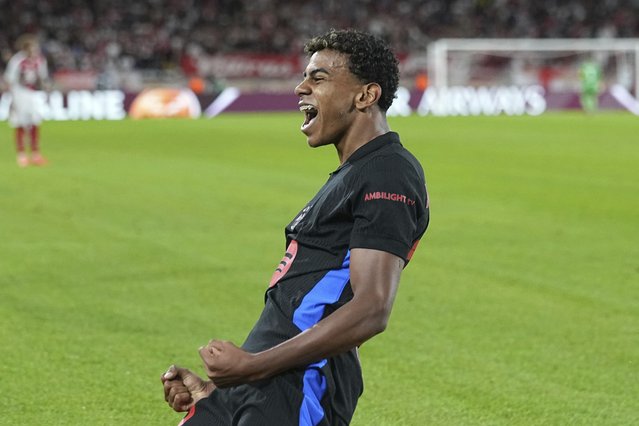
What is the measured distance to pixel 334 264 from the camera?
3.29 m

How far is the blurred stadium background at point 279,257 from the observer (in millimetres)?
5895

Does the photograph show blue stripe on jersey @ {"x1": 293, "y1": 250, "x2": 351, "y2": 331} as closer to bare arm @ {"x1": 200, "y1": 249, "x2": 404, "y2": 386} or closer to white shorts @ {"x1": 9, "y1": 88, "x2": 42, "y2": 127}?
bare arm @ {"x1": 200, "y1": 249, "x2": 404, "y2": 386}

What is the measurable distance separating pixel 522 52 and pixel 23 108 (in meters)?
32.3

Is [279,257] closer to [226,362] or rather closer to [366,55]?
[366,55]

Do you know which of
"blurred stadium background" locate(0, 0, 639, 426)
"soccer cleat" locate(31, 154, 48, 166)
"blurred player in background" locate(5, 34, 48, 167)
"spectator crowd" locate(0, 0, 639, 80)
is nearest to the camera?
"blurred stadium background" locate(0, 0, 639, 426)

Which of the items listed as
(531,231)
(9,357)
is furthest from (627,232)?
(9,357)

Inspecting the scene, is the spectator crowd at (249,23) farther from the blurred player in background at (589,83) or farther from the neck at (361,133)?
the neck at (361,133)

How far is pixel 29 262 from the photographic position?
9.70 m

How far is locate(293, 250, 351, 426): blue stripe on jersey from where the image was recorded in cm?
328

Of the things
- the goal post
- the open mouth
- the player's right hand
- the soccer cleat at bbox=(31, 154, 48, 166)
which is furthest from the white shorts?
the goal post

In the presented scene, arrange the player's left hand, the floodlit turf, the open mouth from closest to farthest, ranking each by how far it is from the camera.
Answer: the player's left hand → the open mouth → the floodlit turf

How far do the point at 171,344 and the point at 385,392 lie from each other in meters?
1.59

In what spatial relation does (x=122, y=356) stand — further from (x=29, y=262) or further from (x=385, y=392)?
(x=29, y=262)

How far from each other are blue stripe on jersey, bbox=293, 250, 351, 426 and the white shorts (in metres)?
17.0
